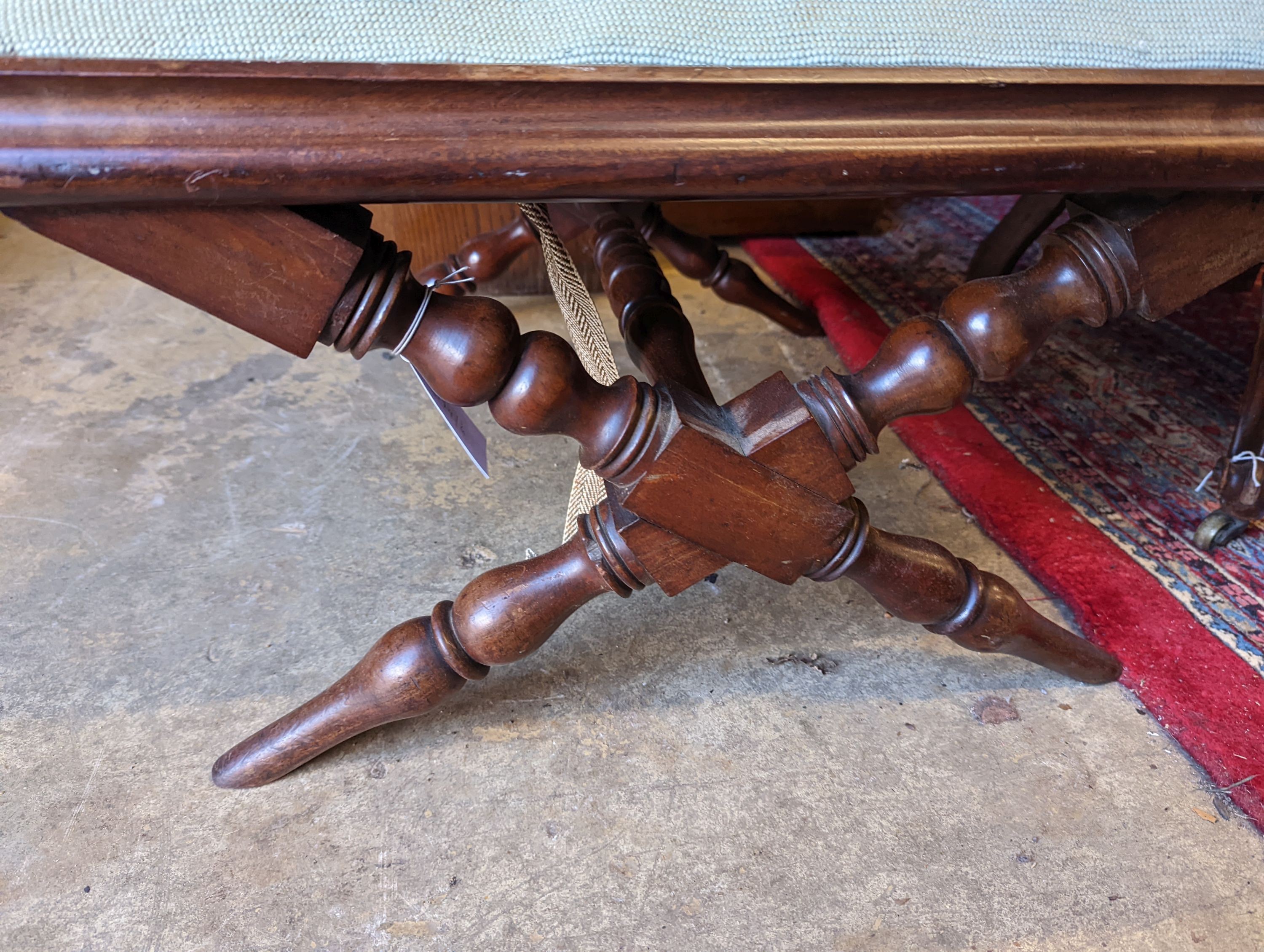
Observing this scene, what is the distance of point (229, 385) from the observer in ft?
4.44

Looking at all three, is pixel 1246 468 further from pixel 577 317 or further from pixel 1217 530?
pixel 577 317

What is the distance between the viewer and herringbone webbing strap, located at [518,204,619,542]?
899 millimetres

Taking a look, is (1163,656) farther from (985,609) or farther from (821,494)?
(821,494)

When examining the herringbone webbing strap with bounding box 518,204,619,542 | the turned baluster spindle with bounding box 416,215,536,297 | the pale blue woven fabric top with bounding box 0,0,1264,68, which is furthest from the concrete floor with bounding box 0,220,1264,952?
the pale blue woven fabric top with bounding box 0,0,1264,68

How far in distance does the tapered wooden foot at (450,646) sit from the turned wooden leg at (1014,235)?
0.83 meters

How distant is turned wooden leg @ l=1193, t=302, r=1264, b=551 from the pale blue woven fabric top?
1.83ft

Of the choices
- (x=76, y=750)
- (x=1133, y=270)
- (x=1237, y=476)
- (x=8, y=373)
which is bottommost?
(x=8, y=373)

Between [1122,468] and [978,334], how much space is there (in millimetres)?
732

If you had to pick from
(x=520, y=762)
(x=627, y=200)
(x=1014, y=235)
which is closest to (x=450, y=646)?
(x=520, y=762)

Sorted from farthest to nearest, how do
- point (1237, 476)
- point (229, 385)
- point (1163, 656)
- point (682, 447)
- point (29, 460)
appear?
point (229, 385)
point (29, 460)
point (1237, 476)
point (1163, 656)
point (682, 447)

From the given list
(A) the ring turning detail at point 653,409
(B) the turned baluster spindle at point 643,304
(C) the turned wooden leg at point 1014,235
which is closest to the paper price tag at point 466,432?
(A) the ring turning detail at point 653,409

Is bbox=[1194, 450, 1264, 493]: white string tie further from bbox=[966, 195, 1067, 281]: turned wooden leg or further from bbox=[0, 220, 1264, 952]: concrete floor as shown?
bbox=[966, 195, 1067, 281]: turned wooden leg

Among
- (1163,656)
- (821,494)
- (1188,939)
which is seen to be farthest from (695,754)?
(1163,656)

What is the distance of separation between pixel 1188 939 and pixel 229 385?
1317mm
